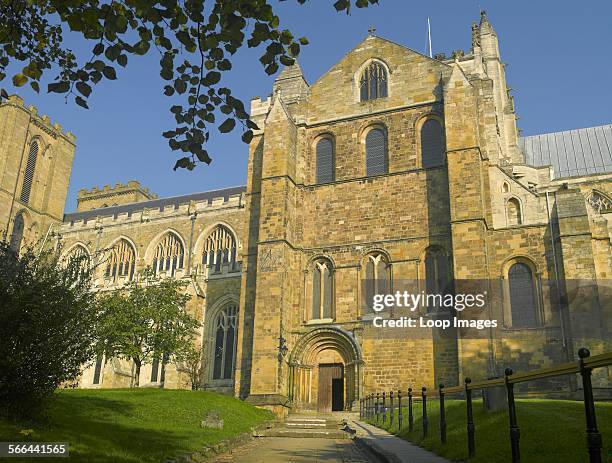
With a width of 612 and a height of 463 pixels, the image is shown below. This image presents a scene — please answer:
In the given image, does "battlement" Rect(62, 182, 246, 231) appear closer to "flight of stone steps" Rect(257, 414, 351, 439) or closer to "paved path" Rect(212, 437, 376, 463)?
"flight of stone steps" Rect(257, 414, 351, 439)

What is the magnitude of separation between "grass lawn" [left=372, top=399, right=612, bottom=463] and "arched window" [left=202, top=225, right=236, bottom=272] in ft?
94.6

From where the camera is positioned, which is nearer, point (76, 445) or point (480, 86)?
point (76, 445)

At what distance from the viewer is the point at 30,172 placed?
5347 centimetres

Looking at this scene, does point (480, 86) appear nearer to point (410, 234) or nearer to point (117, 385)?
point (410, 234)

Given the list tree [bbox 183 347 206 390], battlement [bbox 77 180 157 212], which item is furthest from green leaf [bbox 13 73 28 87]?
battlement [bbox 77 180 157 212]

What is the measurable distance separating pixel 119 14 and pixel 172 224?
39571mm

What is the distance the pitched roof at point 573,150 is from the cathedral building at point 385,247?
10316 millimetres

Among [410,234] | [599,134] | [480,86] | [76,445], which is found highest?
[599,134]

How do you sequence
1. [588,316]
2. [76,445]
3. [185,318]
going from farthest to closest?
[185,318] < [588,316] < [76,445]

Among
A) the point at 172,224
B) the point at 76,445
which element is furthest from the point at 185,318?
the point at 76,445

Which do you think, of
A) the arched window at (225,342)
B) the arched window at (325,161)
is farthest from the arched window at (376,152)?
the arched window at (225,342)

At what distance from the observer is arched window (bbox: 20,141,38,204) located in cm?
5234

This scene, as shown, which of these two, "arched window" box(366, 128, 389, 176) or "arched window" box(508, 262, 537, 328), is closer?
"arched window" box(508, 262, 537, 328)

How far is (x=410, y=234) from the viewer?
2592cm
